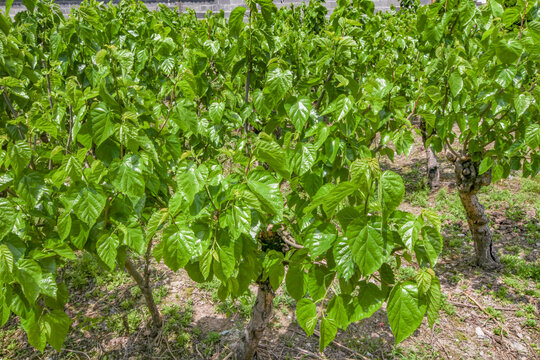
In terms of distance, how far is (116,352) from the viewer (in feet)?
8.76

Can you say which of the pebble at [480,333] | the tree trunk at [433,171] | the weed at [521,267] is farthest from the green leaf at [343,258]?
the tree trunk at [433,171]

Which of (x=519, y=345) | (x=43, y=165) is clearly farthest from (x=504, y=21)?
(x=43, y=165)

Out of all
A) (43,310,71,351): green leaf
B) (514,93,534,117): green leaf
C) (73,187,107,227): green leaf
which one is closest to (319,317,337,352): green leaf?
(73,187,107,227): green leaf

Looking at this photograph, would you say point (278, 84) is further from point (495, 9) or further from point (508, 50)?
point (495, 9)

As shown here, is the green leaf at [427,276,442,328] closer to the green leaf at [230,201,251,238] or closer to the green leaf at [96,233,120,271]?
the green leaf at [230,201,251,238]

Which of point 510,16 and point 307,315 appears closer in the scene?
point 307,315

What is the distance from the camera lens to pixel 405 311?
997mm

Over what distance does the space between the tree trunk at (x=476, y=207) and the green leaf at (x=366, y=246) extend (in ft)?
9.20

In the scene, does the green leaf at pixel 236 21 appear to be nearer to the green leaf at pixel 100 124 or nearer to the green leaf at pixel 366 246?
the green leaf at pixel 100 124

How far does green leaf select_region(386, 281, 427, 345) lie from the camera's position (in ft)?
3.23

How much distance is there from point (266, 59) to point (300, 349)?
2129 millimetres

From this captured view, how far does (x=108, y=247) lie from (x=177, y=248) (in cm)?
39

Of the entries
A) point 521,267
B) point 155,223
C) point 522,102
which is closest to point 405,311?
point 155,223

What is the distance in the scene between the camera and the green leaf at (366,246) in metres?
0.98
